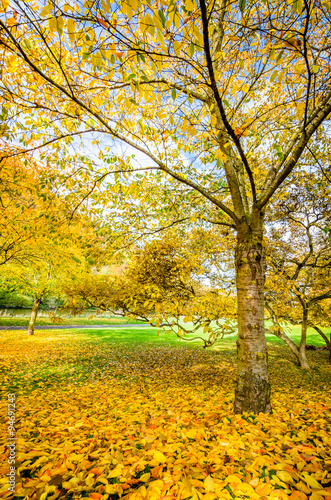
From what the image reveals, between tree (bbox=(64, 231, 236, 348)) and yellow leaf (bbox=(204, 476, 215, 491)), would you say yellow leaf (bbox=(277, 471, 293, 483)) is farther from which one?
tree (bbox=(64, 231, 236, 348))

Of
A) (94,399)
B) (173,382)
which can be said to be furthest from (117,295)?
(173,382)

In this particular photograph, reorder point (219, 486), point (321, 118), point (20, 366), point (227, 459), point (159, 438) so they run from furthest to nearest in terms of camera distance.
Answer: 1. point (20, 366)
2. point (321, 118)
3. point (159, 438)
4. point (227, 459)
5. point (219, 486)

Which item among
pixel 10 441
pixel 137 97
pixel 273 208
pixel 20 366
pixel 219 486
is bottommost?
pixel 20 366

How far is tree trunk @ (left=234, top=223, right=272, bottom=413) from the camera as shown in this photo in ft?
11.0

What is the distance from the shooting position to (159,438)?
2732 mm

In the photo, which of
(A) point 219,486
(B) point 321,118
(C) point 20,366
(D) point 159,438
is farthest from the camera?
(C) point 20,366

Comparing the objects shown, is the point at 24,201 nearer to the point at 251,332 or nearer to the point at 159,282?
the point at 159,282

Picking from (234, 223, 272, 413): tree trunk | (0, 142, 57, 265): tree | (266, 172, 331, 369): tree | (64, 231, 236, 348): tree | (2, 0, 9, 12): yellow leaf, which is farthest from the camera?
(266, 172, 331, 369): tree

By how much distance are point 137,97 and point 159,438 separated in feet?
21.0

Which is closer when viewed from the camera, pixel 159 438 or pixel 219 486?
pixel 219 486

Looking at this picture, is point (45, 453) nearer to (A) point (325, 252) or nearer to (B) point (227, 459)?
(B) point (227, 459)

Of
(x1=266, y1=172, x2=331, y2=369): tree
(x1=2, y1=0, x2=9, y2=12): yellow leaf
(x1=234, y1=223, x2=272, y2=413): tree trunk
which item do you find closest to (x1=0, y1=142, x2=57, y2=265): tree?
(x1=2, y1=0, x2=9, y2=12): yellow leaf

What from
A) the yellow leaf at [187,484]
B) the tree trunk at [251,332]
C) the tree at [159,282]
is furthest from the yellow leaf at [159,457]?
the tree at [159,282]

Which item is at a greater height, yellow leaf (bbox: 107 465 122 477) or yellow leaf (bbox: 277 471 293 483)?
yellow leaf (bbox: 277 471 293 483)
